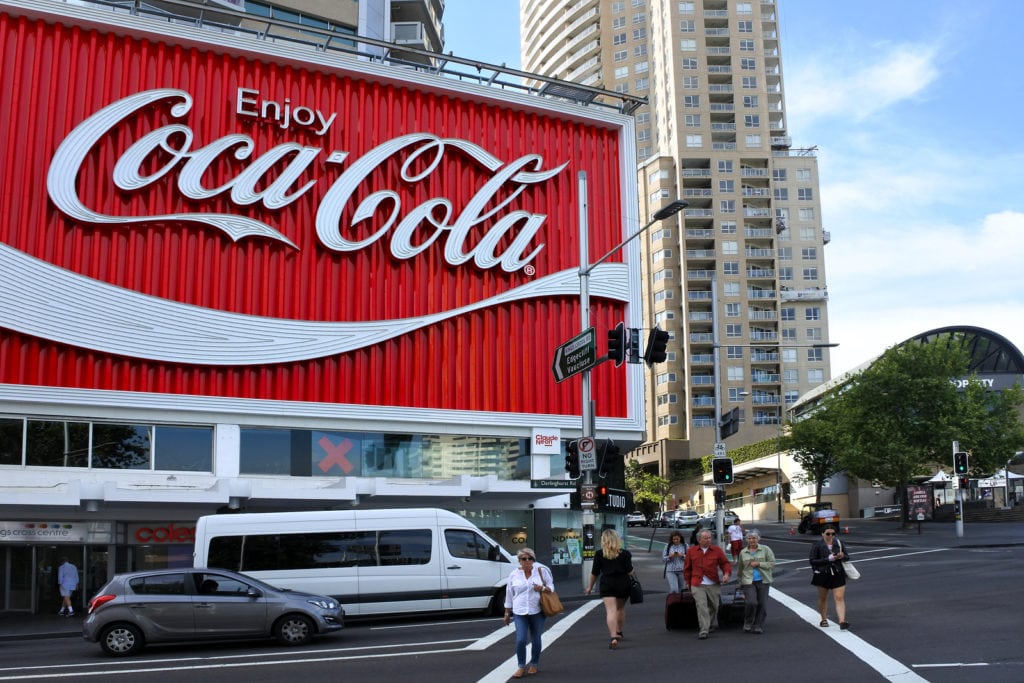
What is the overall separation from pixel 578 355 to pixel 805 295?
287ft

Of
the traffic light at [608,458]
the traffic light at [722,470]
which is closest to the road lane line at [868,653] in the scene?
the traffic light at [608,458]

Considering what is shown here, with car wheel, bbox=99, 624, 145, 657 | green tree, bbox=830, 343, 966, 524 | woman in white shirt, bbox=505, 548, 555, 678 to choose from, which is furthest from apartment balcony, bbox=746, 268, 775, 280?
woman in white shirt, bbox=505, 548, 555, 678

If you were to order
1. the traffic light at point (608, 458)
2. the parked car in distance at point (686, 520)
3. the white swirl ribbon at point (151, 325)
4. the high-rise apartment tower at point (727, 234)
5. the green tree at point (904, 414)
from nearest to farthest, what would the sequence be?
1. the traffic light at point (608, 458)
2. the white swirl ribbon at point (151, 325)
3. the green tree at point (904, 414)
4. the parked car in distance at point (686, 520)
5. the high-rise apartment tower at point (727, 234)

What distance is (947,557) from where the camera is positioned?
32.9 m

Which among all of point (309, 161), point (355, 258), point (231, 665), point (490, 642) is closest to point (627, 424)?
point (355, 258)

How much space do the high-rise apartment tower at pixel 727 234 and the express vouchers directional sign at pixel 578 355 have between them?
70.6 metres

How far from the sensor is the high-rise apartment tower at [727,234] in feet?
322

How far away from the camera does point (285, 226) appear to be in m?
31.3

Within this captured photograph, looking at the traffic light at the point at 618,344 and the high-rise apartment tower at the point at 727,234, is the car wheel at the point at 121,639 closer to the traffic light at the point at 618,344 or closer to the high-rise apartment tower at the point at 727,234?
the traffic light at the point at 618,344

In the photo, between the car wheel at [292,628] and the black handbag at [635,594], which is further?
the car wheel at [292,628]

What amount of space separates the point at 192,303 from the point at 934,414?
132 ft

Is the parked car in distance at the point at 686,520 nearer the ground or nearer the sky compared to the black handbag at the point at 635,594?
nearer the ground

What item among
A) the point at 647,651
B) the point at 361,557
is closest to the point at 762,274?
the point at 361,557

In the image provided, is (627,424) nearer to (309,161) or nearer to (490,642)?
(309,161)
